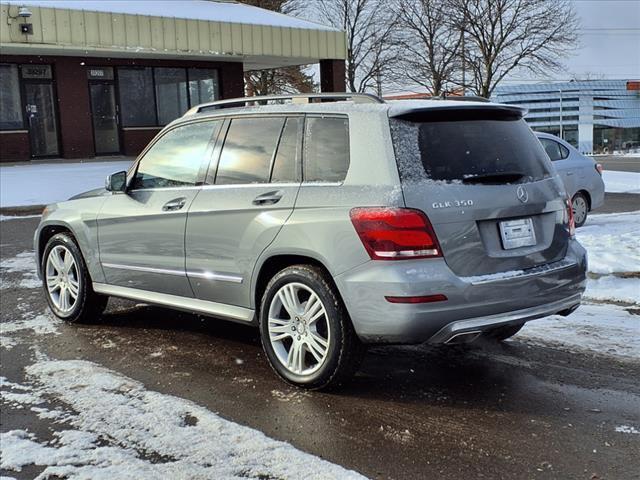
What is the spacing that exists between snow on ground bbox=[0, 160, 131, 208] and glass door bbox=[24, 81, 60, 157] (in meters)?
1.95

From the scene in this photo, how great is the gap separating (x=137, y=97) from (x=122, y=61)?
4.28 feet

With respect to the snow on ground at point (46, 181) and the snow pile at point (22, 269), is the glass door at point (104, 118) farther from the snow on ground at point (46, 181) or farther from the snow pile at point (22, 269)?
the snow pile at point (22, 269)

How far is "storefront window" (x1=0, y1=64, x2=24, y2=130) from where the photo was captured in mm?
20547

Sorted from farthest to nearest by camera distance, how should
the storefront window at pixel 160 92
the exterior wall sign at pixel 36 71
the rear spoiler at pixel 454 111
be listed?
the storefront window at pixel 160 92
the exterior wall sign at pixel 36 71
the rear spoiler at pixel 454 111

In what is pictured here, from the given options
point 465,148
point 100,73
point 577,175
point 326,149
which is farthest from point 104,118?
Result: point 465,148

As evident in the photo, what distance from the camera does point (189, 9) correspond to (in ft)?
73.1

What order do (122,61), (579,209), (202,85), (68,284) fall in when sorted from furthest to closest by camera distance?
(202,85), (122,61), (579,209), (68,284)

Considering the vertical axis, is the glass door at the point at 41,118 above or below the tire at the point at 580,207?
above

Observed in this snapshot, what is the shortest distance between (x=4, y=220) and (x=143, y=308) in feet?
31.1

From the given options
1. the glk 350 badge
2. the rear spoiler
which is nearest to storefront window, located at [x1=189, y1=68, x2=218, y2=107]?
the rear spoiler

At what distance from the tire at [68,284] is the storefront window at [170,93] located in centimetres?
1788

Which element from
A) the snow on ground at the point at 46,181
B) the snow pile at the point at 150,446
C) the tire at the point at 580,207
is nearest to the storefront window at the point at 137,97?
the snow on ground at the point at 46,181

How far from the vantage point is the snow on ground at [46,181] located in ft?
56.1

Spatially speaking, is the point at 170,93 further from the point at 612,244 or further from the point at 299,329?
the point at 299,329
